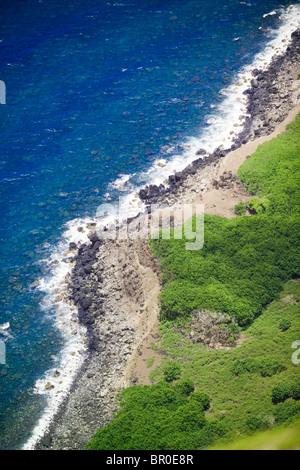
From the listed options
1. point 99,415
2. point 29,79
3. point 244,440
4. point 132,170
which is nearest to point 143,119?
point 132,170

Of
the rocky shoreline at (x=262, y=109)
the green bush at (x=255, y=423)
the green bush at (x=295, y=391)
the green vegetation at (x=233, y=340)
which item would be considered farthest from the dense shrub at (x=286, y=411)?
the rocky shoreline at (x=262, y=109)

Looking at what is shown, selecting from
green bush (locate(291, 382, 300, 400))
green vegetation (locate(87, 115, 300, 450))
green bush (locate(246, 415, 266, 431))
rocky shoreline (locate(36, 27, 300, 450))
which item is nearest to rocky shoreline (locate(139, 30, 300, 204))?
rocky shoreline (locate(36, 27, 300, 450))

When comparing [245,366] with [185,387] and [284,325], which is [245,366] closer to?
[185,387]

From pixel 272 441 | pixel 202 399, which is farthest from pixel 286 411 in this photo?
pixel 202 399

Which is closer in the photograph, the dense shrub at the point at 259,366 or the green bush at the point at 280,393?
the green bush at the point at 280,393

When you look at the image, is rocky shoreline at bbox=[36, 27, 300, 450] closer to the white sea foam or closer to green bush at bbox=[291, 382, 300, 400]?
the white sea foam

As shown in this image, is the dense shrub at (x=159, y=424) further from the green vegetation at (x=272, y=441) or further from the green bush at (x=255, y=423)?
the green bush at (x=255, y=423)
